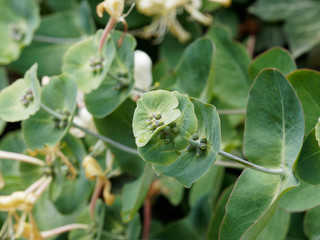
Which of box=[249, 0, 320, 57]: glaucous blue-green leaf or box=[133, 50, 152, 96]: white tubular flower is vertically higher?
box=[133, 50, 152, 96]: white tubular flower

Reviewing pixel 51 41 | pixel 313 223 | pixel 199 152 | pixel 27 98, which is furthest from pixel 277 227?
pixel 51 41

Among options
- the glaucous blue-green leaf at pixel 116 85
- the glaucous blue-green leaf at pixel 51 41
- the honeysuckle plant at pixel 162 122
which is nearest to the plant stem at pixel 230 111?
the honeysuckle plant at pixel 162 122

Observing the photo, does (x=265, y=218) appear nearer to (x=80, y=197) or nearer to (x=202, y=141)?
(x=202, y=141)

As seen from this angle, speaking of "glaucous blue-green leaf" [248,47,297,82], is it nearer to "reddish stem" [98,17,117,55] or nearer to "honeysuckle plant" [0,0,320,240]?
"honeysuckle plant" [0,0,320,240]

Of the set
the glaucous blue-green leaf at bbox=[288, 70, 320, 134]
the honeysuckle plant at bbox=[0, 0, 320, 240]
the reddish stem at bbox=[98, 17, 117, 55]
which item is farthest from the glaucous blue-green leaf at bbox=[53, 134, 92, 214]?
the glaucous blue-green leaf at bbox=[288, 70, 320, 134]

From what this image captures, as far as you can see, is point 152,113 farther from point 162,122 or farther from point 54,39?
point 54,39

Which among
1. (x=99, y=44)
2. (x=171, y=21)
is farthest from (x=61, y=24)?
(x=99, y=44)
